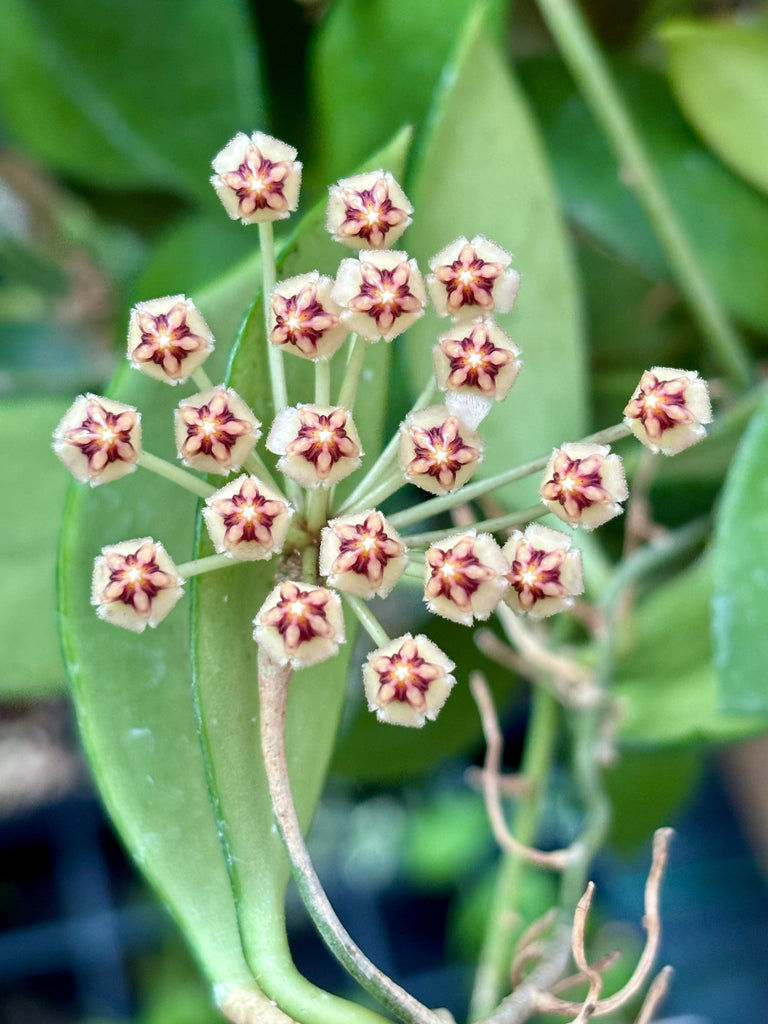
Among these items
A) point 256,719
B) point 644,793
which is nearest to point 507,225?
point 256,719

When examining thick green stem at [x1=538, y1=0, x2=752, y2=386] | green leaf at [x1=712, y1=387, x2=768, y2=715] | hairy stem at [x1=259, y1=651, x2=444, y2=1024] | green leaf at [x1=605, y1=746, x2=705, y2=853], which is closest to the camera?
hairy stem at [x1=259, y1=651, x2=444, y2=1024]

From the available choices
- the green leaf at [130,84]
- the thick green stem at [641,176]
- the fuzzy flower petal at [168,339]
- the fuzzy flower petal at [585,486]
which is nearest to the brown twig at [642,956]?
the fuzzy flower petal at [585,486]

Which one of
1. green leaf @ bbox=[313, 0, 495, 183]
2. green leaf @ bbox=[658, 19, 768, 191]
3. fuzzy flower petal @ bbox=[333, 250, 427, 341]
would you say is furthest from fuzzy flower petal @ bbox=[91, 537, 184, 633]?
green leaf @ bbox=[658, 19, 768, 191]

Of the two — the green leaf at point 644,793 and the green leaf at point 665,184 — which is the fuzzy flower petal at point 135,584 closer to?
the green leaf at point 665,184

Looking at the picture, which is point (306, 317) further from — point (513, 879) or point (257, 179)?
point (513, 879)

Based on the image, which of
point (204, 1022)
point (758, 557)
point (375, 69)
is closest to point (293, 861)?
point (758, 557)

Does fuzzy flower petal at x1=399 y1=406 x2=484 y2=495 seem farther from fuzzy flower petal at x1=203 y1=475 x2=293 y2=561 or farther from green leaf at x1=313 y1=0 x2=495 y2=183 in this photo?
green leaf at x1=313 y1=0 x2=495 y2=183
